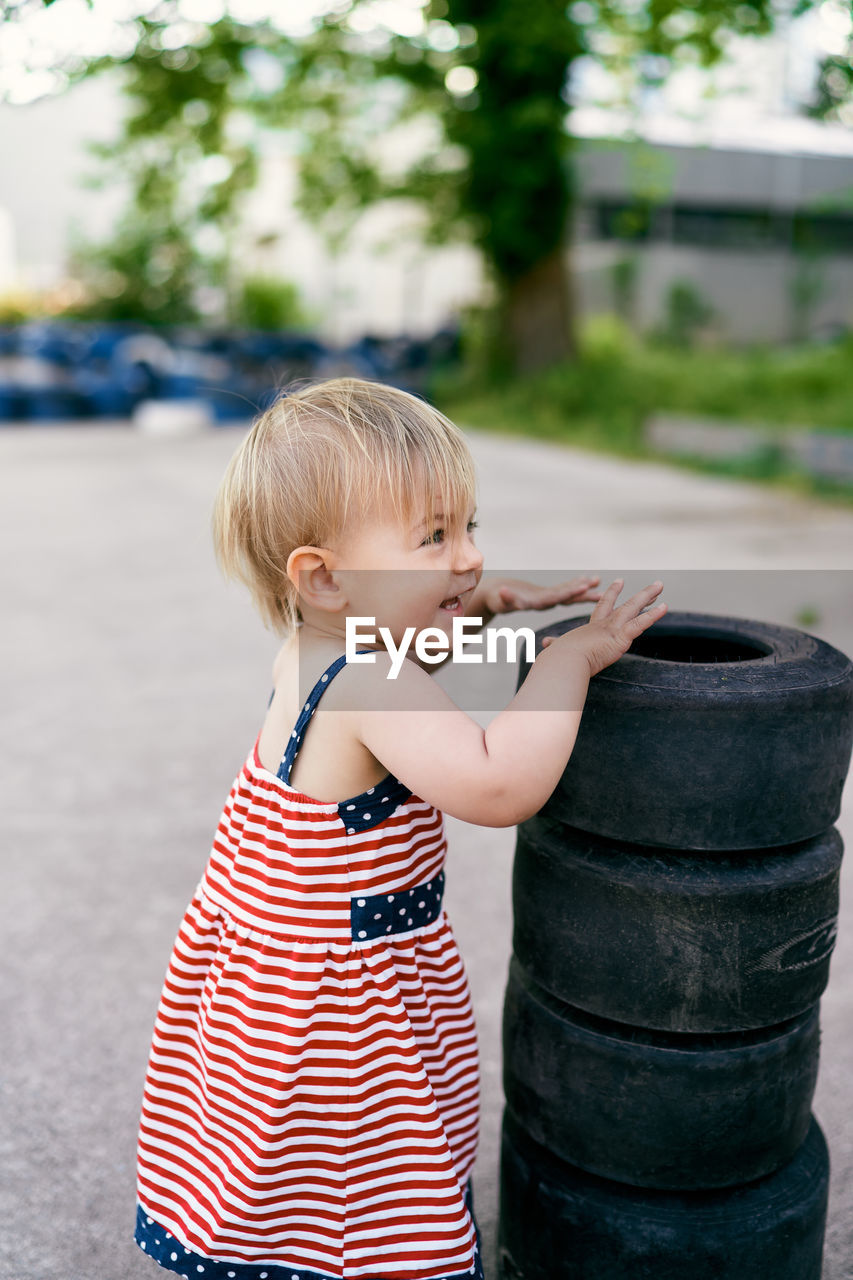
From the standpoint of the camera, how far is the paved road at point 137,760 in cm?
210

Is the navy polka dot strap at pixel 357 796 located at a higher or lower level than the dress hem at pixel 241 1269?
higher

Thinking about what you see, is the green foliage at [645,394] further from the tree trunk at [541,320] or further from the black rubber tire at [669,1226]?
the black rubber tire at [669,1226]

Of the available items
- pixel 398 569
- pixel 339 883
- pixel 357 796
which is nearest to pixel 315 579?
pixel 398 569

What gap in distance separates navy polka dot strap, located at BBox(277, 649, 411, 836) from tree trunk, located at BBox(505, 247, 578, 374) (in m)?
14.8

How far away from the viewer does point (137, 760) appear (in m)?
3.99

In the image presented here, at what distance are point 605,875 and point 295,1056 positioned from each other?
1.44 feet

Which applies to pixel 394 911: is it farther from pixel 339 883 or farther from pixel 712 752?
pixel 712 752

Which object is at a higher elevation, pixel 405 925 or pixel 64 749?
pixel 405 925

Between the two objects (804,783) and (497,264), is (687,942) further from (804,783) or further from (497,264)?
(497,264)

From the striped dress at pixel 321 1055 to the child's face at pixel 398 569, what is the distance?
0.29 feet

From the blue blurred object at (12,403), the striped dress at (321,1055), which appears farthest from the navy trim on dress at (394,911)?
the blue blurred object at (12,403)

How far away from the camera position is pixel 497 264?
50.2 ft

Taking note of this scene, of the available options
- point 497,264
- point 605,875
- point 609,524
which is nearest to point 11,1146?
point 605,875

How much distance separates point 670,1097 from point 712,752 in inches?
17.7
